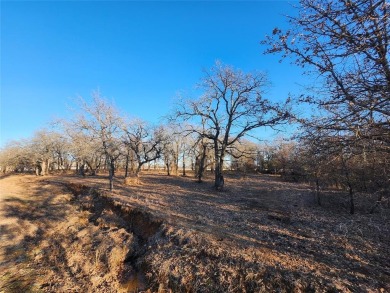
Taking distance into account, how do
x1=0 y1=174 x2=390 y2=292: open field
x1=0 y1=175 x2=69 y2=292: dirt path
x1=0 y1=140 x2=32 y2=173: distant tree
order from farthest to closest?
1. x1=0 y1=140 x2=32 y2=173: distant tree
2. x1=0 y1=175 x2=69 y2=292: dirt path
3. x1=0 y1=174 x2=390 y2=292: open field

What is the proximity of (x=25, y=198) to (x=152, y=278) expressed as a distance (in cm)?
1708

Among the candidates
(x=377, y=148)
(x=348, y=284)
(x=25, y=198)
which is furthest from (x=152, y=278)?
(x=25, y=198)

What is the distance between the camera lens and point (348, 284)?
463 centimetres

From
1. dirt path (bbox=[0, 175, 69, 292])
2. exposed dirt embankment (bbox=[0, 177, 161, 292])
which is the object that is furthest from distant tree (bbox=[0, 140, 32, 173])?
exposed dirt embankment (bbox=[0, 177, 161, 292])

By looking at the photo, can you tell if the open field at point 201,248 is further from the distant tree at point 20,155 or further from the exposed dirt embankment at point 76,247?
the distant tree at point 20,155

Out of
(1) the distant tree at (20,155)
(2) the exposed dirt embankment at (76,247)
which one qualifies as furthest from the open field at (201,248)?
(1) the distant tree at (20,155)

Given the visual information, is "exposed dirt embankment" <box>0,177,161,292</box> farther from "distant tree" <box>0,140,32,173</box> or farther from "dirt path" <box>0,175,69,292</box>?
"distant tree" <box>0,140,32,173</box>

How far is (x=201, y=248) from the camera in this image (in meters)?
6.66

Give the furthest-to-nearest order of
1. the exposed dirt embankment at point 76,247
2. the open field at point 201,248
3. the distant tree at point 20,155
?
the distant tree at point 20,155, the exposed dirt embankment at point 76,247, the open field at point 201,248

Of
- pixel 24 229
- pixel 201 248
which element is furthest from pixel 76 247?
pixel 201 248

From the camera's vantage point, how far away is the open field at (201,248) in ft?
17.3

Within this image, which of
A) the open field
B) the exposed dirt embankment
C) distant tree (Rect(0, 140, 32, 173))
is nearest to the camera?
the open field

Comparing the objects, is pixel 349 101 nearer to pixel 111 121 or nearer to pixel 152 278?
pixel 152 278

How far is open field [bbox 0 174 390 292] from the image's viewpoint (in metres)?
5.26
